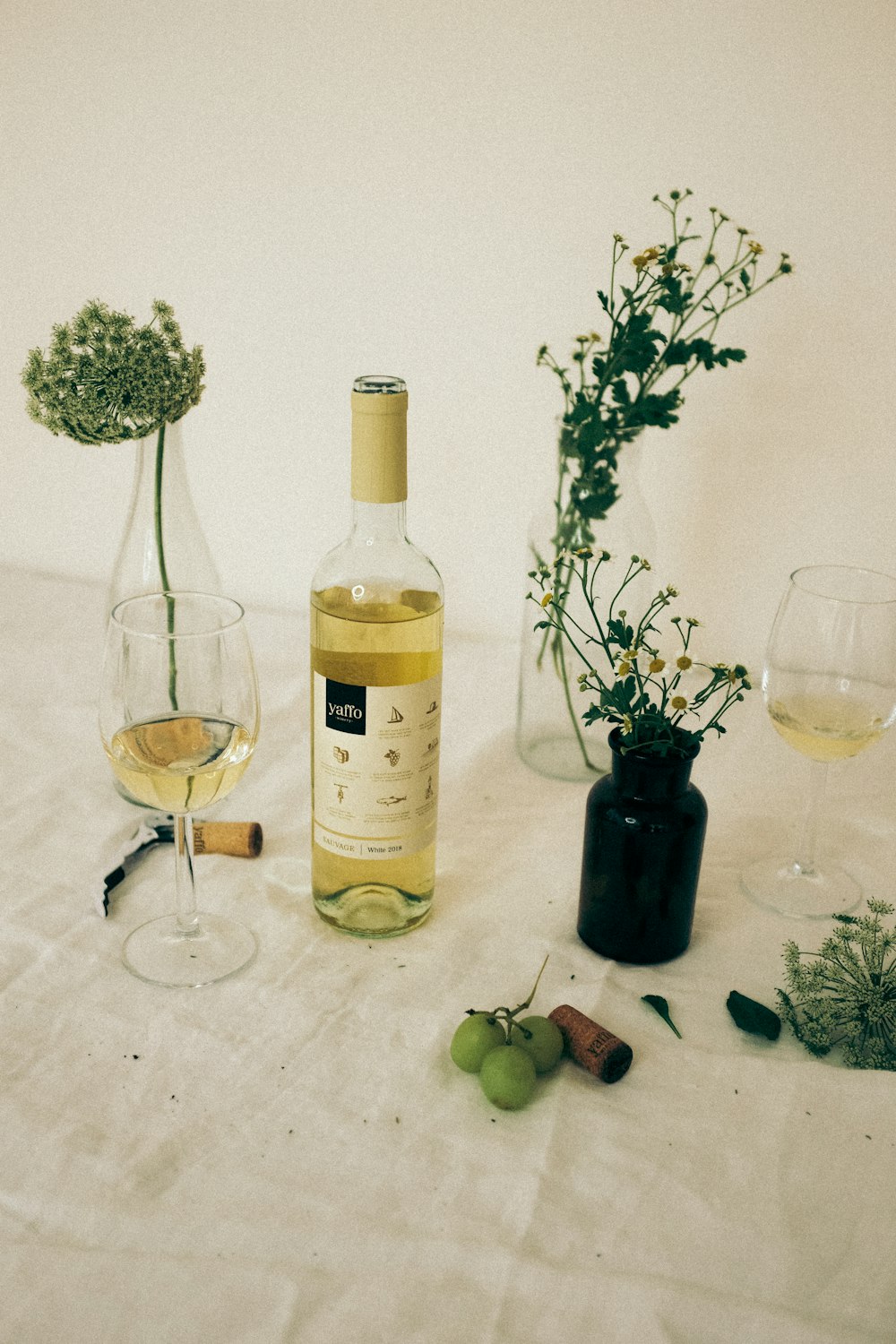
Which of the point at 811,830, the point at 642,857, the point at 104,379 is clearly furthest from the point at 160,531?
the point at 811,830

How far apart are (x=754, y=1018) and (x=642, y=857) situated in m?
0.13

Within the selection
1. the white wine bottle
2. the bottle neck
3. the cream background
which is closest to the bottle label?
the white wine bottle

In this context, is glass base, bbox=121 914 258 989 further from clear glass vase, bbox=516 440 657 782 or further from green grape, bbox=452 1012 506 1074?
clear glass vase, bbox=516 440 657 782

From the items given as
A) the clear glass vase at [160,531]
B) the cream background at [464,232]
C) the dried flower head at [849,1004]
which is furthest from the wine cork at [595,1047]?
the cream background at [464,232]

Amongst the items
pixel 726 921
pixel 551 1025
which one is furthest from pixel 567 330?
pixel 551 1025

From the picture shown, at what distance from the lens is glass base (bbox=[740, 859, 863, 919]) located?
92 centimetres

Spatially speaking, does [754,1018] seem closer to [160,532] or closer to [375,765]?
[375,765]

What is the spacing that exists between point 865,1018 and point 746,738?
51 cm

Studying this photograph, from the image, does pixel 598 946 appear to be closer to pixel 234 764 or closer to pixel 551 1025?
pixel 551 1025

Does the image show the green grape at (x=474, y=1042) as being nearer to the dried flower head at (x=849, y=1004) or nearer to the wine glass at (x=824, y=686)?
the dried flower head at (x=849, y=1004)

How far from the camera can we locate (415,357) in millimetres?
1362

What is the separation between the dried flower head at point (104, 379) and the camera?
902 mm

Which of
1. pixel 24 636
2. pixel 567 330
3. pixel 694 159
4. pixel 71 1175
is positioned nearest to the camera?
pixel 71 1175

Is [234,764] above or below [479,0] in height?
below
